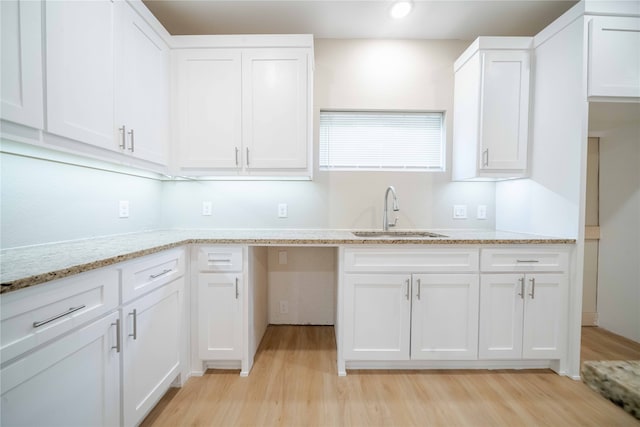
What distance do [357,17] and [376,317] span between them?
2252 mm

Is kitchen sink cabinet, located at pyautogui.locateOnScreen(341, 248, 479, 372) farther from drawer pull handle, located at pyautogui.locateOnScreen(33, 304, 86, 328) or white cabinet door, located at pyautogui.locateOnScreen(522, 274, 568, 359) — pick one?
drawer pull handle, located at pyautogui.locateOnScreen(33, 304, 86, 328)

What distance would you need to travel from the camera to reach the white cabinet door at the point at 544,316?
1.77 m

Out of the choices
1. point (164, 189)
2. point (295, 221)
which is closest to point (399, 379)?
point (295, 221)

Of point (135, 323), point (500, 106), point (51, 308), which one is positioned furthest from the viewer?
point (500, 106)

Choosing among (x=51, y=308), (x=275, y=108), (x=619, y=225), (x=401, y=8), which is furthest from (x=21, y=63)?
(x=619, y=225)

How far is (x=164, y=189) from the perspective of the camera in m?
2.35

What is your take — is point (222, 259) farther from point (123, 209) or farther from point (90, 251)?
point (123, 209)

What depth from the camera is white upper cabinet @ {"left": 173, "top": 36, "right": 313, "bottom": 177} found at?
1.95m

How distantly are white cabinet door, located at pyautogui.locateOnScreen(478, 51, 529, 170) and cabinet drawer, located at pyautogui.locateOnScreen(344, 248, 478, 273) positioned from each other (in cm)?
74

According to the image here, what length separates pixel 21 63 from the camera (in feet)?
3.25

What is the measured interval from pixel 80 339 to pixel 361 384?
148cm

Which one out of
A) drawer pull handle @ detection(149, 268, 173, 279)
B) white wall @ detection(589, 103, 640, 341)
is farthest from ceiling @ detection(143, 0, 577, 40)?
drawer pull handle @ detection(149, 268, 173, 279)

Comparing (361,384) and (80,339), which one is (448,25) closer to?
(361,384)

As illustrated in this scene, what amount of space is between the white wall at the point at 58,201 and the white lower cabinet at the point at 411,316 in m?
1.63
